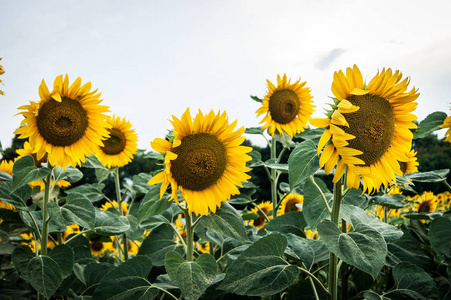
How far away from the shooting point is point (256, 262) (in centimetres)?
203

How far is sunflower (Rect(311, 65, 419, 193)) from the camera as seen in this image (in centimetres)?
187

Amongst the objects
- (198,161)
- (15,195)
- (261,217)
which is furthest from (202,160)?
(261,217)

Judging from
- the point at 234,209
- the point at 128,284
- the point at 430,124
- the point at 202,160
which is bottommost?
the point at 128,284

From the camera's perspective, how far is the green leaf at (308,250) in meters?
→ 2.19

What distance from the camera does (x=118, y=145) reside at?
155 inches

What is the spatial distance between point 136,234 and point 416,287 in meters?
2.13

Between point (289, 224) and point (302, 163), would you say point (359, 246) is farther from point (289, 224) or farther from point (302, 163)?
point (289, 224)

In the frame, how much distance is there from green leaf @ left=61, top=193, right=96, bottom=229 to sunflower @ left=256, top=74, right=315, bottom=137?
88.1 inches

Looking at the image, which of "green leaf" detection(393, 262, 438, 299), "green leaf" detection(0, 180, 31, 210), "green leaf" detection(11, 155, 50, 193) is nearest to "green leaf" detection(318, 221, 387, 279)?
"green leaf" detection(393, 262, 438, 299)

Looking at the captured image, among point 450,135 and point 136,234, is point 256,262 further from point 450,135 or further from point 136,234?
point 450,135

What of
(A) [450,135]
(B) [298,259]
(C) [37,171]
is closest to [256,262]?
(B) [298,259]

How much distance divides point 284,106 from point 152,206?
2.49 meters

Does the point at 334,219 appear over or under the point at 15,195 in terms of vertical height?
under

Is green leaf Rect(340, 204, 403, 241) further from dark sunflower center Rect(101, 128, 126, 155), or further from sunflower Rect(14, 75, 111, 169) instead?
dark sunflower center Rect(101, 128, 126, 155)
